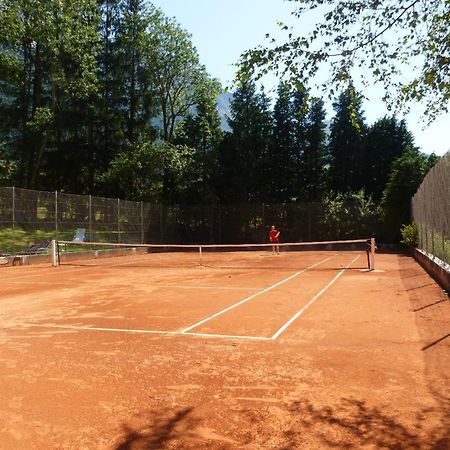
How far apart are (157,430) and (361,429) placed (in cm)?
157

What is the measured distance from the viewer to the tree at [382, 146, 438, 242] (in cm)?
2770

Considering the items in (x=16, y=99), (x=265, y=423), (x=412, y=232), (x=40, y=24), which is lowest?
(x=265, y=423)

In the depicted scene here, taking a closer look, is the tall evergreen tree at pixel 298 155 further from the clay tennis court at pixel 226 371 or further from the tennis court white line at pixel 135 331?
the tennis court white line at pixel 135 331

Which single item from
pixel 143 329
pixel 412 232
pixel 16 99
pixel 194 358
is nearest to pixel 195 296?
pixel 143 329

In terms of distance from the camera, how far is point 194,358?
19.0 ft

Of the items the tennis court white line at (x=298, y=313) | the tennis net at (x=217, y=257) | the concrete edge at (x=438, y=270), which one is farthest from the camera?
the tennis net at (x=217, y=257)

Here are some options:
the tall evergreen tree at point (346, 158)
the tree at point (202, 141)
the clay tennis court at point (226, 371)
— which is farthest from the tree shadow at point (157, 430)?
the tall evergreen tree at point (346, 158)

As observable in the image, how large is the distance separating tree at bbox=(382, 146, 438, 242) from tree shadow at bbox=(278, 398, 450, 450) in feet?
82.9

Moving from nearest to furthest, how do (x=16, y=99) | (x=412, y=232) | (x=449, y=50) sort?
(x=449, y=50) → (x=412, y=232) → (x=16, y=99)

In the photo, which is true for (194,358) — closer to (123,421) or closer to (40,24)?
(123,421)

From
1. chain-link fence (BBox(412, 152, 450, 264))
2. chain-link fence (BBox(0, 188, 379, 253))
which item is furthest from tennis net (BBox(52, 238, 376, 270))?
chain-link fence (BBox(412, 152, 450, 264))

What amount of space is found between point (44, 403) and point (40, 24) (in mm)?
34080

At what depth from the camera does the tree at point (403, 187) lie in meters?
27.7

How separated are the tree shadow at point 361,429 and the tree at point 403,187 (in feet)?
82.9
